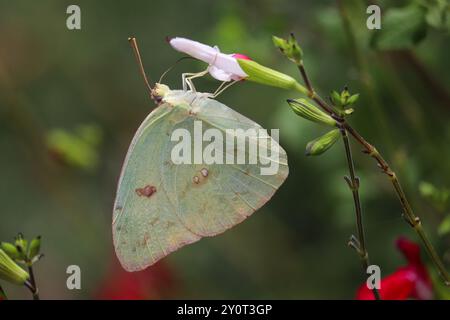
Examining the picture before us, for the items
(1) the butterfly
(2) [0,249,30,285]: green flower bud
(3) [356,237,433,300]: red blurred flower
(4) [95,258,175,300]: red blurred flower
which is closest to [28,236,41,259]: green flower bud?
(2) [0,249,30,285]: green flower bud

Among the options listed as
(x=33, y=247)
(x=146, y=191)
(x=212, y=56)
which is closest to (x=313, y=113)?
(x=212, y=56)

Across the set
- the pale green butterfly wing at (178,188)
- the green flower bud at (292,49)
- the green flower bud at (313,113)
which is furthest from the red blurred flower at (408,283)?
the green flower bud at (292,49)

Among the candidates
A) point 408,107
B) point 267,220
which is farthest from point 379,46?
point 267,220

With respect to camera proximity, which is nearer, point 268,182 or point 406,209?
point 406,209

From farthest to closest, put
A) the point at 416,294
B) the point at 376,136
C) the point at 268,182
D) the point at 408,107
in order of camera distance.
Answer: the point at 376,136 → the point at 408,107 → the point at 416,294 → the point at 268,182

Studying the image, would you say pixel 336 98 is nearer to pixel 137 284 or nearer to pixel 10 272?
pixel 10 272

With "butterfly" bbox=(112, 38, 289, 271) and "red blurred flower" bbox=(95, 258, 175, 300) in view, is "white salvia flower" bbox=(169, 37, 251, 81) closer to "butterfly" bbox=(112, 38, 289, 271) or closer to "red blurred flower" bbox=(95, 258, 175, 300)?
"butterfly" bbox=(112, 38, 289, 271)
